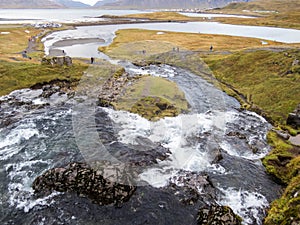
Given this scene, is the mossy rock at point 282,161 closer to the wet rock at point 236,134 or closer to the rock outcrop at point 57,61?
the wet rock at point 236,134

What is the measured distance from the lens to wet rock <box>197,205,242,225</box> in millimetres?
18375

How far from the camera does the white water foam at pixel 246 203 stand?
1966 cm

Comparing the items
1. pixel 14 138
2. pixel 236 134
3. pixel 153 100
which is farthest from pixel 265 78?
pixel 14 138

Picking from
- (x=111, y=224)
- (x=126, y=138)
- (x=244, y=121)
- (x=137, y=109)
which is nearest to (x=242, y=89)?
(x=244, y=121)

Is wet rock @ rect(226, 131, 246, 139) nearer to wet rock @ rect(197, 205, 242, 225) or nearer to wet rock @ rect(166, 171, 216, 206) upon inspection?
wet rock @ rect(166, 171, 216, 206)

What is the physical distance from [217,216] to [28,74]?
157 feet

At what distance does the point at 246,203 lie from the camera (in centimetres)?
2106

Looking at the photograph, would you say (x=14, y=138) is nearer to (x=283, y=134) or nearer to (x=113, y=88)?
(x=113, y=88)

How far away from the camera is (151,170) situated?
2459 cm

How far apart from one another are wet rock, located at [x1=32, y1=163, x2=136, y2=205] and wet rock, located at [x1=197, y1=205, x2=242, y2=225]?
6430 mm

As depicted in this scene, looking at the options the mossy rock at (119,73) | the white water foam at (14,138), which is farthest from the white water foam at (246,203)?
the mossy rock at (119,73)

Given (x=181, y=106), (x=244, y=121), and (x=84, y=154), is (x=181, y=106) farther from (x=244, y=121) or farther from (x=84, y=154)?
(x=84, y=154)

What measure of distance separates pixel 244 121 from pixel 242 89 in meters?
15.6

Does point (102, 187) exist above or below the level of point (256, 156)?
above
